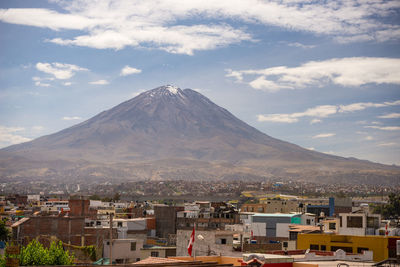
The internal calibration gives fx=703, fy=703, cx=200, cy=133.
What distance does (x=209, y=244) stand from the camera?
43.9 m

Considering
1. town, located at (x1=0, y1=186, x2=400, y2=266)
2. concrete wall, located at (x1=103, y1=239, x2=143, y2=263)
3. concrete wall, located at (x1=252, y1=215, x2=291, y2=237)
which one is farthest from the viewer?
concrete wall, located at (x1=252, y1=215, x2=291, y2=237)

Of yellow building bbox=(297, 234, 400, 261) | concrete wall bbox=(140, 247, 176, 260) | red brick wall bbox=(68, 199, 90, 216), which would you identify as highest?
red brick wall bbox=(68, 199, 90, 216)

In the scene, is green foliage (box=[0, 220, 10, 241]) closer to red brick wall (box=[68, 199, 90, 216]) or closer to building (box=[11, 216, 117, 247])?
building (box=[11, 216, 117, 247])

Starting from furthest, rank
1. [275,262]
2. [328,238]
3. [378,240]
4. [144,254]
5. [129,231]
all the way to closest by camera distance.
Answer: [129,231] → [144,254] → [328,238] → [378,240] → [275,262]

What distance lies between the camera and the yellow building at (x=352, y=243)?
37.6m

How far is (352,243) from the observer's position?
40406 millimetres

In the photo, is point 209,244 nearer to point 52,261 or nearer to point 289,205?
point 52,261

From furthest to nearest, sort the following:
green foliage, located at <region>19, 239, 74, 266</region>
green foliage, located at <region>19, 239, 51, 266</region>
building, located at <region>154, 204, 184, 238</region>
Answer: building, located at <region>154, 204, 184, 238</region>, green foliage, located at <region>19, 239, 74, 266</region>, green foliage, located at <region>19, 239, 51, 266</region>

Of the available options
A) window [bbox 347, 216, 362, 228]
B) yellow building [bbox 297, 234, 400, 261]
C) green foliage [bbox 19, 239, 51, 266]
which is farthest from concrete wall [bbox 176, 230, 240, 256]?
green foliage [bbox 19, 239, 51, 266]

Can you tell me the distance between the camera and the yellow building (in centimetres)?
3759

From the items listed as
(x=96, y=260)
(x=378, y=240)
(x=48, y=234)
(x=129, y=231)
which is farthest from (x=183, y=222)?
(x=378, y=240)

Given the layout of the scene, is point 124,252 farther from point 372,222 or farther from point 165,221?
point 165,221

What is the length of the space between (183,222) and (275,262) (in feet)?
145

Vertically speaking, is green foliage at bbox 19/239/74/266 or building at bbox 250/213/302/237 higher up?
building at bbox 250/213/302/237
